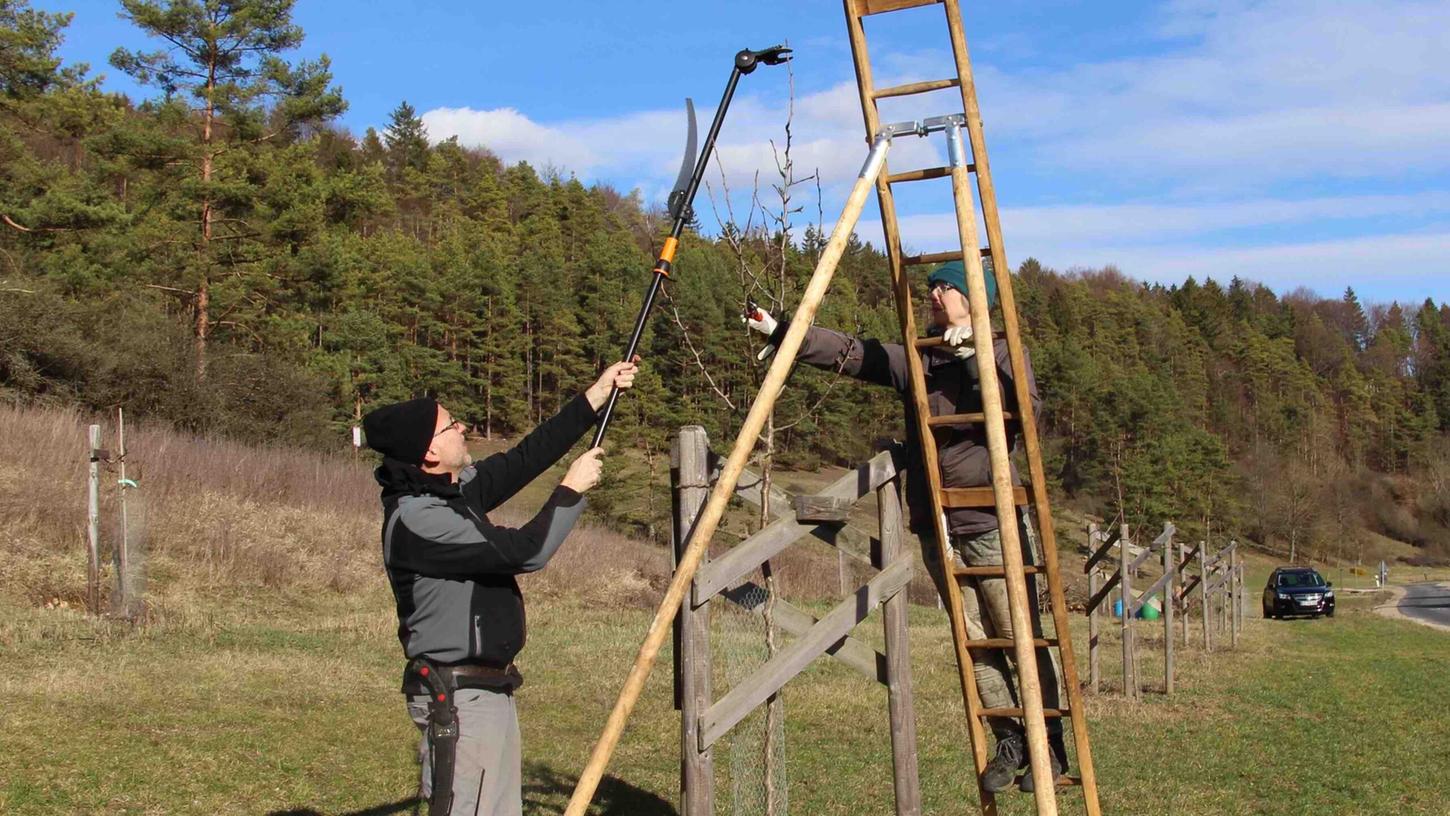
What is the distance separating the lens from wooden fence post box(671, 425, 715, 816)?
5.67m

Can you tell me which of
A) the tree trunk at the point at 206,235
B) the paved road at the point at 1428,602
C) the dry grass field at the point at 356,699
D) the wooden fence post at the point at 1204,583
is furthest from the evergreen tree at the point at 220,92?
the paved road at the point at 1428,602

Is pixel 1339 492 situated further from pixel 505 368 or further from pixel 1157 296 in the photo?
pixel 505 368

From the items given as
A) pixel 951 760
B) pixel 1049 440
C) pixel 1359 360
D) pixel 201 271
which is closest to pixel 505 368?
pixel 201 271

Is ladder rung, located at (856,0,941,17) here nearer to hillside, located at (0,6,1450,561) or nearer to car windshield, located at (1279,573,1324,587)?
hillside, located at (0,6,1450,561)

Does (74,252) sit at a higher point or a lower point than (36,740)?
higher

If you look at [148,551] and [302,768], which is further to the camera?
[148,551]

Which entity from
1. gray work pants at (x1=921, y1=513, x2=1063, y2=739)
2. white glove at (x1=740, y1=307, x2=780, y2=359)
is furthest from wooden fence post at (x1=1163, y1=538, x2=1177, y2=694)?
white glove at (x1=740, y1=307, x2=780, y2=359)

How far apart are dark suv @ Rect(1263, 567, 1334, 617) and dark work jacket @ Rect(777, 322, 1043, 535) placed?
37737 millimetres

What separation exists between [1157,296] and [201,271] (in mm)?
113949

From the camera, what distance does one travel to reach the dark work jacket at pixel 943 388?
5.18 metres

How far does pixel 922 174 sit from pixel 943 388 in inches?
36.6

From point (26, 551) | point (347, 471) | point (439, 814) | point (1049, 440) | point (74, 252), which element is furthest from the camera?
point (1049, 440)

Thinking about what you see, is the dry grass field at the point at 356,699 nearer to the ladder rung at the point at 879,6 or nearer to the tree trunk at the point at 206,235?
the ladder rung at the point at 879,6

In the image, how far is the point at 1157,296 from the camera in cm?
13112
